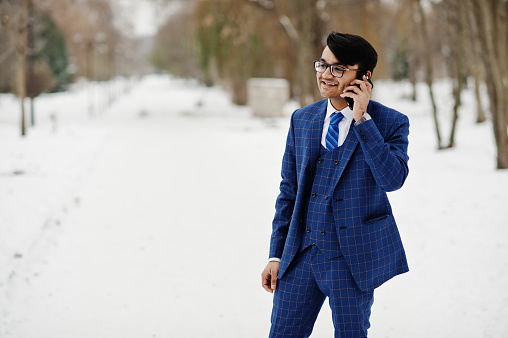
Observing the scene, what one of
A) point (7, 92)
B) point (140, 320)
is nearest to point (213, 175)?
point (140, 320)

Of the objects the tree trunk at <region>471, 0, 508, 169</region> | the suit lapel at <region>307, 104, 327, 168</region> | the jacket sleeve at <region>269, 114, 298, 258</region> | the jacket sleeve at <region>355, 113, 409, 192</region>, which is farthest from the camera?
the tree trunk at <region>471, 0, 508, 169</region>

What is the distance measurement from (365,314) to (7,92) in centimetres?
3772

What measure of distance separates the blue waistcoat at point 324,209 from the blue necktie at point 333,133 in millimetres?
24

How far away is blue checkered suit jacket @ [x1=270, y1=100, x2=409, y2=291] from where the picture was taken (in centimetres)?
211

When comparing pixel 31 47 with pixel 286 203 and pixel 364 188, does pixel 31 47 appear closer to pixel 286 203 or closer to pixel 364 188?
pixel 286 203

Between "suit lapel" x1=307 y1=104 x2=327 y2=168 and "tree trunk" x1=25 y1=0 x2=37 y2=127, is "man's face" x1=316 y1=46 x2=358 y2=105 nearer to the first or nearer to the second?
→ "suit lapel" x1=307 y1=104 x2=327 y2=168

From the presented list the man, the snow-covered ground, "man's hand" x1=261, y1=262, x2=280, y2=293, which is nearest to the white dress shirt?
the man

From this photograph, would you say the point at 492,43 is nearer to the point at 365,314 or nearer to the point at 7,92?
the point at 365,314

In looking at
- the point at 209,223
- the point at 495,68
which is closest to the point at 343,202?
the point at 209,223

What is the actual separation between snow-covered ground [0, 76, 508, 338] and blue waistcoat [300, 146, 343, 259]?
6.28 ft

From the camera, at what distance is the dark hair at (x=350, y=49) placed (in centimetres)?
215

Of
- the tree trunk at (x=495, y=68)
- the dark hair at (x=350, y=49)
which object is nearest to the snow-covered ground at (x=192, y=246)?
the tree trunk at (x=495, y=68)

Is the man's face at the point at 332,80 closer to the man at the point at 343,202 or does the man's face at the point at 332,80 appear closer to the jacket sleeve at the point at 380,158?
the man at the point at 343,202

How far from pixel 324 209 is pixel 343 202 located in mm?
84
